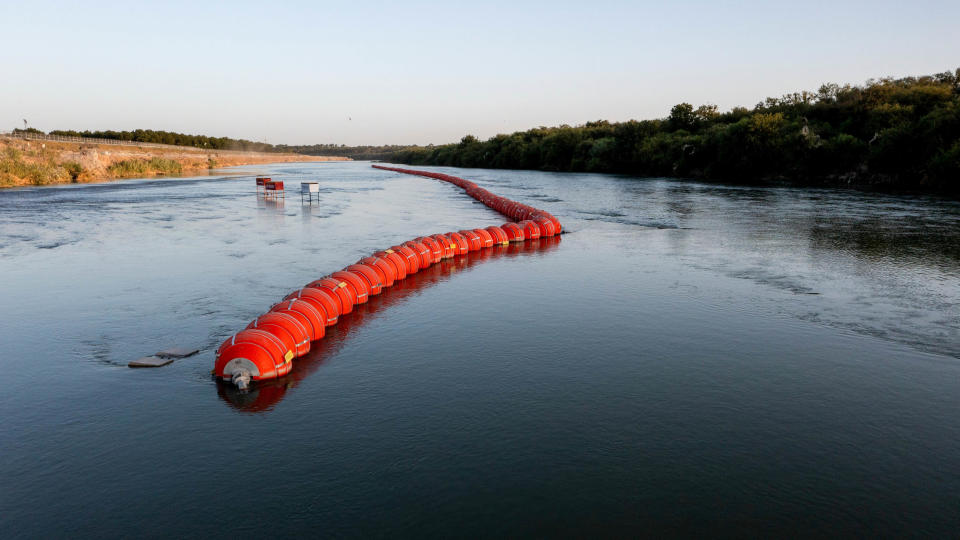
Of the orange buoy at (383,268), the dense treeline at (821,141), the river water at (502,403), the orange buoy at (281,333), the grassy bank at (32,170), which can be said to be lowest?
the river water at (502,403)

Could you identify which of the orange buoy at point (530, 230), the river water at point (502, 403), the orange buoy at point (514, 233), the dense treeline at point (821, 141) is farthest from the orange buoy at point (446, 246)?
the dense treeline at point (821, 141)

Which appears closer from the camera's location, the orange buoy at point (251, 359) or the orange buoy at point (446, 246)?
the orange buoy at point (251, 359)

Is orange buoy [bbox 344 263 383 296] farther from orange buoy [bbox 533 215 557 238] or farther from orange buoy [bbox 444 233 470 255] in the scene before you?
orange buoy [bbox 533 215 557 238]

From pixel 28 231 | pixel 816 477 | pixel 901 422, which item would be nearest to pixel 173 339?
pixel 816 477

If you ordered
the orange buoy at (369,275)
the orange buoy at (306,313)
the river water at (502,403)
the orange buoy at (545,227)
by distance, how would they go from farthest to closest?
the orange buoy at (545,227)
the orange buoy at (369,275)
the orange buoy at (306,313)
the river water at (502,403)

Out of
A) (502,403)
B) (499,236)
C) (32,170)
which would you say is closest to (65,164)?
(32,170)

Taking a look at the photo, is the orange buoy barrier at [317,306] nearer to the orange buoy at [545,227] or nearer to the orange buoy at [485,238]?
the orange buoy at [485,238]
